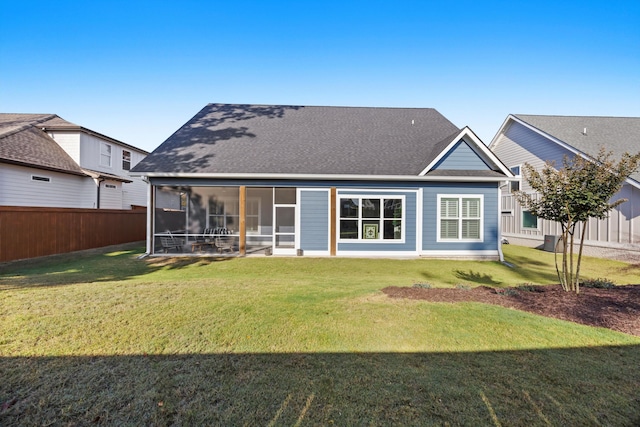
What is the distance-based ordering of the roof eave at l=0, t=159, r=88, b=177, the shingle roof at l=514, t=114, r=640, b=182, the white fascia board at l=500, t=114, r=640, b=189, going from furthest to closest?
1. the shingle roof at l=514, t=114, r=640, b=182
2. the roof eave at l=0, t=159, r=88, b=177
3. the white fascia board at l=500, t=114, r=640, b=189

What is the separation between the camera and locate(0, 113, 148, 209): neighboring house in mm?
14055

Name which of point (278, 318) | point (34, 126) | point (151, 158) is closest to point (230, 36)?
point (151, 158)

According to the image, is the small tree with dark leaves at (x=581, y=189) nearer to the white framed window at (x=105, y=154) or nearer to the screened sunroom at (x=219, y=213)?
the screened sunroom at (x=219, y=213)

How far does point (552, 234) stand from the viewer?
618 inches

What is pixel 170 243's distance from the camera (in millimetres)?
13461

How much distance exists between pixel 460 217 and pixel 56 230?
16893mm

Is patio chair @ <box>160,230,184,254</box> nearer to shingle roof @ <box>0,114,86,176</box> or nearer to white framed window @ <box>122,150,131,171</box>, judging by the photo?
shingle roof @ <box>0,114,86,176</box>

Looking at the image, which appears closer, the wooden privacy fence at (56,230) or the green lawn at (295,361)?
the green lawn at (295,361)

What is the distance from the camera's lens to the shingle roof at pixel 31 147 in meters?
14.1

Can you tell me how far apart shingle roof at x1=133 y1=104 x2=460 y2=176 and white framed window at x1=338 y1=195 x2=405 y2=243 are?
4.03 ft

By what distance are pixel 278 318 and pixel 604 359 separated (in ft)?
14.1

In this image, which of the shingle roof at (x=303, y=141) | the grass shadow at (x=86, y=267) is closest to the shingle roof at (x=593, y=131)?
the shingle roof at (x=303, y=141)

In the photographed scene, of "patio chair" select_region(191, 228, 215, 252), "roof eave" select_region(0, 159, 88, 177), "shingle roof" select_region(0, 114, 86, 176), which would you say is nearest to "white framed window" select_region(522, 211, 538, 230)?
"patio chair" select_region(191, 228, 215, 252)

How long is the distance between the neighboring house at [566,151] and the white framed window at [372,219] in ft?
22.8
